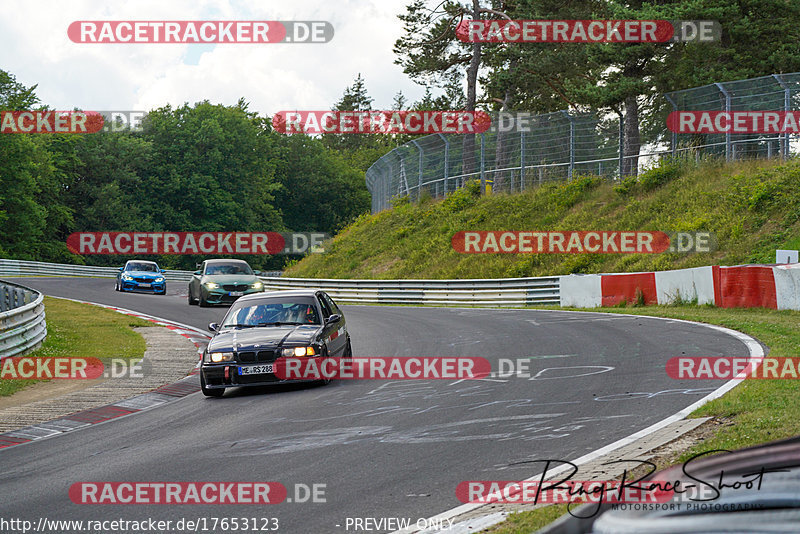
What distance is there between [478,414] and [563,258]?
23862mm

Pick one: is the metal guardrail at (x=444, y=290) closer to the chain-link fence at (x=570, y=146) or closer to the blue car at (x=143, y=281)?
the blue car at (x=143, y=281)

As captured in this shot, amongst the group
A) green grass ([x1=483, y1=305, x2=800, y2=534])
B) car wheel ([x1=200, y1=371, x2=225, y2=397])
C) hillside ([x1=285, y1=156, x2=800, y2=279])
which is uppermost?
hillside ([x1=285, y1=156, x2=800, y2=279])

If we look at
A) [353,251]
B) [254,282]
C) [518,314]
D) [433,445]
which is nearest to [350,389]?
[433,445]

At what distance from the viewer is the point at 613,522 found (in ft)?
8.23

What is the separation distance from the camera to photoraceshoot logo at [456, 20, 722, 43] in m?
30.6

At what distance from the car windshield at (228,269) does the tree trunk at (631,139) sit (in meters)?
15.7

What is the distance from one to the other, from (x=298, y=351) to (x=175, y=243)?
67.3 metres

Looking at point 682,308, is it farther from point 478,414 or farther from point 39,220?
point 39,220

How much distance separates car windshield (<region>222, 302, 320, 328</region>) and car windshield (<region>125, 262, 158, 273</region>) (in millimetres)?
23990

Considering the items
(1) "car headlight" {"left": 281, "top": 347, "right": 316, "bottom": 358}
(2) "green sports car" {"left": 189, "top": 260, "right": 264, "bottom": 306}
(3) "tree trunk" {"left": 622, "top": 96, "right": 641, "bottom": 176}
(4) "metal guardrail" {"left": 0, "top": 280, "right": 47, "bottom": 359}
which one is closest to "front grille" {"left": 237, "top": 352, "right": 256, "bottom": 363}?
(1) "car headlight" {"left": 281, "top": 347, "right": 316, "bottom": 358}

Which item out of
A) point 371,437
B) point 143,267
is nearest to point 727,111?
point 143,267

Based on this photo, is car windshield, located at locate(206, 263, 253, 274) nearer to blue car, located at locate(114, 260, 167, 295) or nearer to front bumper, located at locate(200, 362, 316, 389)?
blue car, located at locate(114, 260, 167, 295)

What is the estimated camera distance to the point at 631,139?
109ft

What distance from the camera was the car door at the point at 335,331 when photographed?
11789mm
